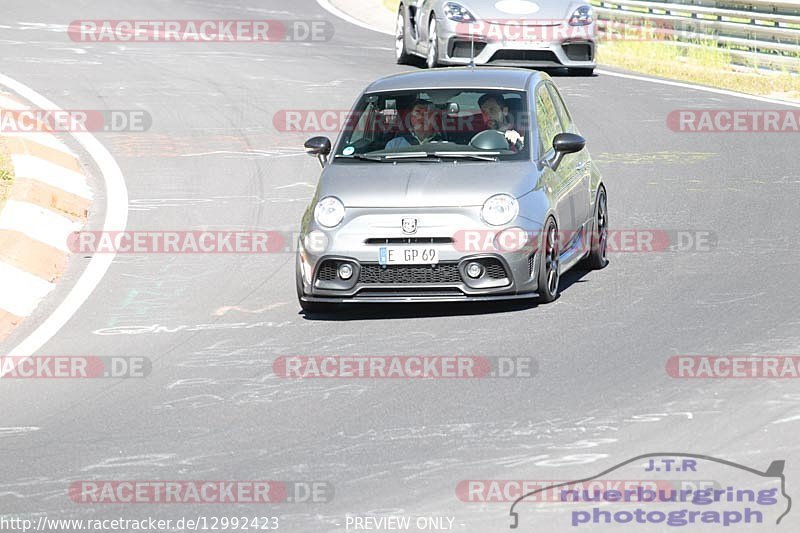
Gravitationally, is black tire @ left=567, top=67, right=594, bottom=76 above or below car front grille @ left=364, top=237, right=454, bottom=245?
below

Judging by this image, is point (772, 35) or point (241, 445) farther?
point (772, 35)

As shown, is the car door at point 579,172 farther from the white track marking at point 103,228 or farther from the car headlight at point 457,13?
the car headlight at point 457,13

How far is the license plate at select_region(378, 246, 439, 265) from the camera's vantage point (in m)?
10.7

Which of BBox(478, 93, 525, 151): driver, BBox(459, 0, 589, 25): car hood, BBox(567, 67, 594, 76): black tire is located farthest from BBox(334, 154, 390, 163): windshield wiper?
BBox(567, 67, 594, 76): black tire

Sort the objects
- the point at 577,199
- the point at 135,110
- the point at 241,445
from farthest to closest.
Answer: the point at 135,110
the point at 577,199
the point at 241,445

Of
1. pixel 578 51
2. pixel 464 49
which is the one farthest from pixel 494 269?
pixel 578 51

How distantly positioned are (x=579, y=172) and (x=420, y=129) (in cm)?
126

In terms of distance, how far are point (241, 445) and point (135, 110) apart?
11729 millimetres

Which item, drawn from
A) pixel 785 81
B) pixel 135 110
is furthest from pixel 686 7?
pixel 135 110

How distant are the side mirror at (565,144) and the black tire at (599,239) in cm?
79

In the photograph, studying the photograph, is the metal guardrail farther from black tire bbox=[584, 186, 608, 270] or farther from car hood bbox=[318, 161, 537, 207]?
car hood bbox=[318, 161, 537, 207]

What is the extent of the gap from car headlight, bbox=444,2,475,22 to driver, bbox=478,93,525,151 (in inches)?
389

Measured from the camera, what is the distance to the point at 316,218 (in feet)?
36.2

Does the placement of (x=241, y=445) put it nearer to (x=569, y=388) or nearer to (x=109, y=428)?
(x=109, y=428)
